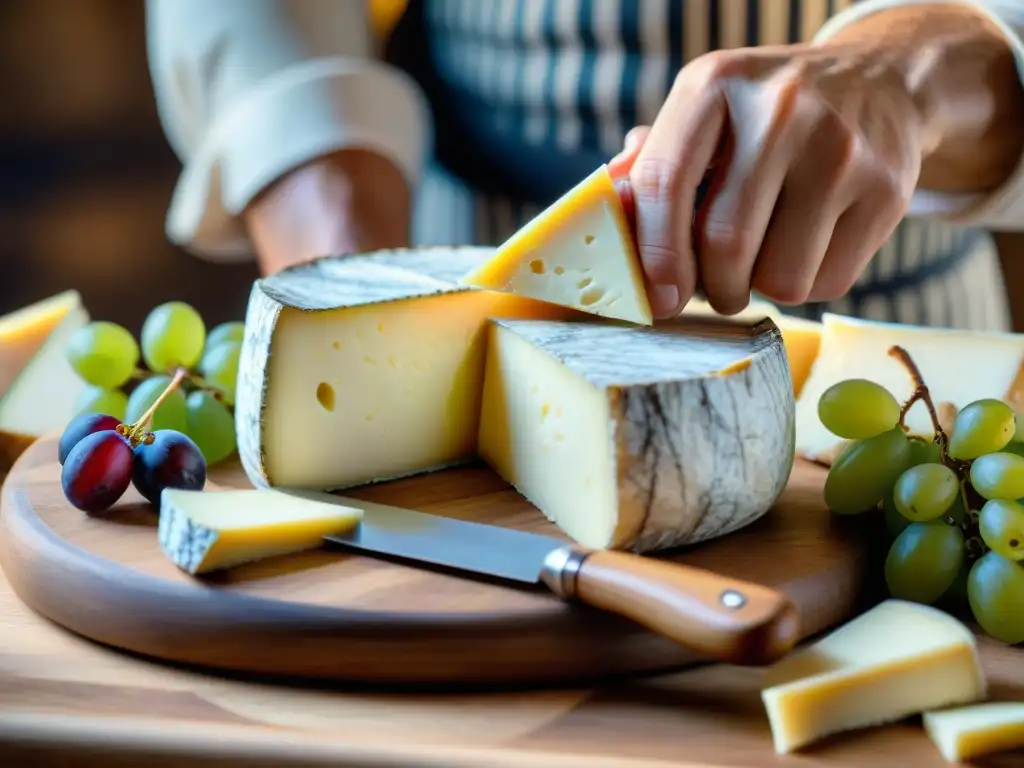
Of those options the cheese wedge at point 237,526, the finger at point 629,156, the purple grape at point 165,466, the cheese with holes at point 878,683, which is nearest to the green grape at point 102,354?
the purple grape at point 165,466

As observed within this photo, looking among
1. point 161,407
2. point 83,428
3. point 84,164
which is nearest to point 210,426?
point 161,407

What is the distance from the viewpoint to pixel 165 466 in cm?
116

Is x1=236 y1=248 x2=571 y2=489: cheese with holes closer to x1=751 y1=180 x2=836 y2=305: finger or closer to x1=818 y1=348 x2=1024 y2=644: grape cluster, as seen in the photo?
x1=751 y1=180 x2=836 y2=305: finger

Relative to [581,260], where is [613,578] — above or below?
below

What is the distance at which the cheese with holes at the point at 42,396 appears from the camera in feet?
4.73

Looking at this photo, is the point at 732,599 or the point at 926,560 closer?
the point at 732,599

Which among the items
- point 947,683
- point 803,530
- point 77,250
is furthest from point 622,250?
point 77,250

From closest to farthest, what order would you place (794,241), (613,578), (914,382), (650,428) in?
(613,578)
(650,428)
(794,241)
(914,382)

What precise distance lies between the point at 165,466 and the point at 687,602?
1.83ft

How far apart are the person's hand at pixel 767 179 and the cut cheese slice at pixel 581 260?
3 cm

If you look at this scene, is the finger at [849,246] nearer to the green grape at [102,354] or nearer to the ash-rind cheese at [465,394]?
the ash-rind cheese at [465,394]

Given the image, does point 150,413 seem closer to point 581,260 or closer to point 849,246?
point 581,260

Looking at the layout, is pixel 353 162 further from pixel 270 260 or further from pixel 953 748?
pixel 953 748

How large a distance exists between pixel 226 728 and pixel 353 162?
129 cm
